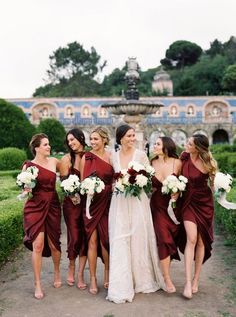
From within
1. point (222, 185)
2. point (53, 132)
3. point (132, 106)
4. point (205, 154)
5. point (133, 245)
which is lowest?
point (53, 132)

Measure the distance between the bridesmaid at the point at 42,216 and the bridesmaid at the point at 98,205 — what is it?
1.01 ft

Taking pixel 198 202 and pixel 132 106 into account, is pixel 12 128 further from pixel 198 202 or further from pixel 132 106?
pixel 198 202

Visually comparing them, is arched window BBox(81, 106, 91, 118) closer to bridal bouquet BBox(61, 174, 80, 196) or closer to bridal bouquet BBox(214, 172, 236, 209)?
bridal bouquet BBox(61, 174, 80, 196)

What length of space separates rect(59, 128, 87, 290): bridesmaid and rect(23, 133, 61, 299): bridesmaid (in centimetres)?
12

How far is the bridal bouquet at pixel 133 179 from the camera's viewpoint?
157 inches

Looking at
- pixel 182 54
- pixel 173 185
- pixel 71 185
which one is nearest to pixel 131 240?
pixel 173 185

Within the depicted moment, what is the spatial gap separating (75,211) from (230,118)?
3841 centimetres

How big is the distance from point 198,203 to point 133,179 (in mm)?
675

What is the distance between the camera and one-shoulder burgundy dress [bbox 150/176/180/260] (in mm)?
4176

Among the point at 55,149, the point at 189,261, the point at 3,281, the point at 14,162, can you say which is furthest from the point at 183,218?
the point at 55,149

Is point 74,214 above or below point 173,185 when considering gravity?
below

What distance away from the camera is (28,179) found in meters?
4.11

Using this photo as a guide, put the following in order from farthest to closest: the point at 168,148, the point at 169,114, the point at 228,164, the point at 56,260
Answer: the point at 169,114 → the point at 228,164 → the point at 56,260 → the point at 168,148

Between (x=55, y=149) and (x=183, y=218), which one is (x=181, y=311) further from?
(x=55, y=149)
